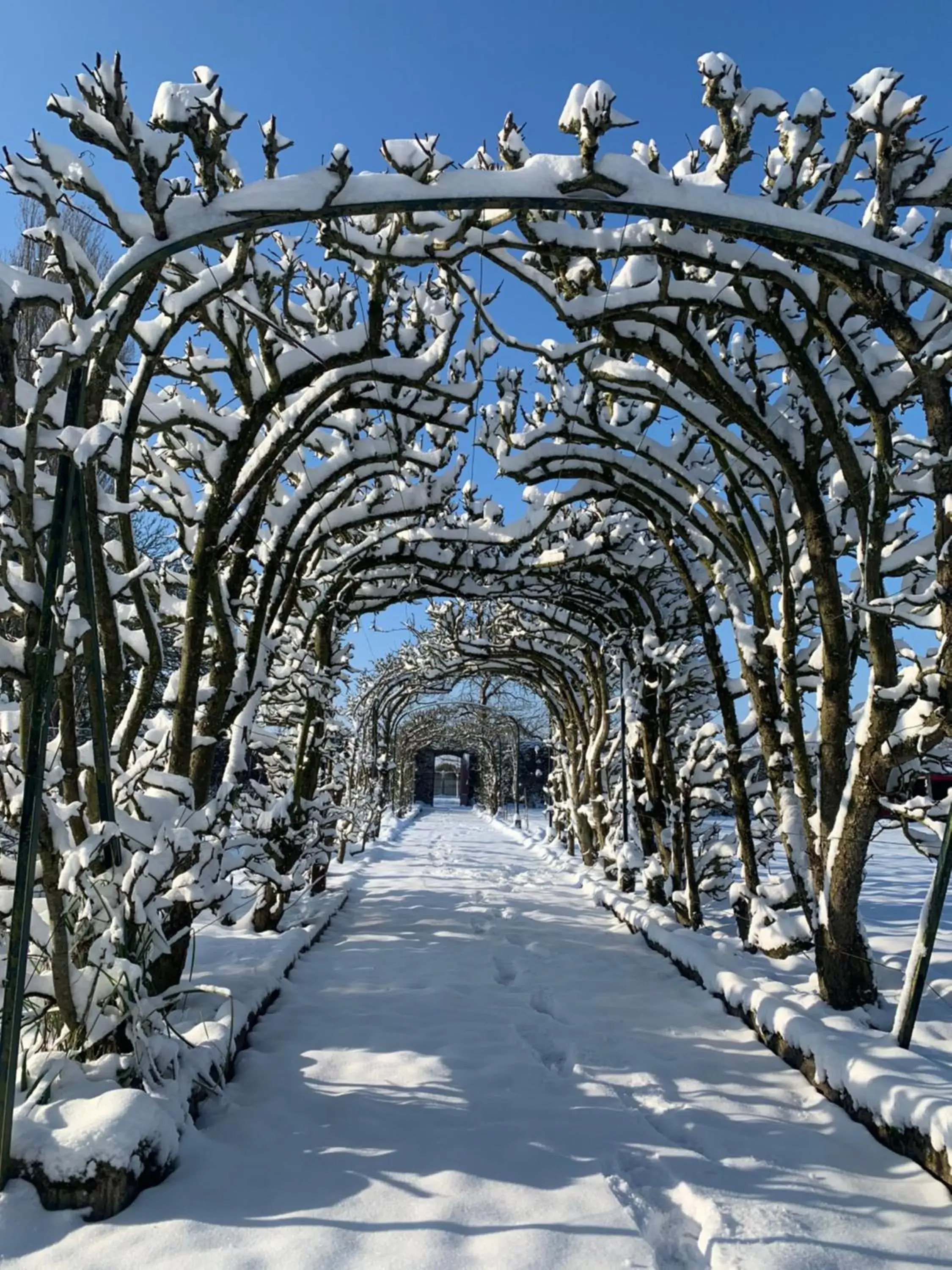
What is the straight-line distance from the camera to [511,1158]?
234 cm

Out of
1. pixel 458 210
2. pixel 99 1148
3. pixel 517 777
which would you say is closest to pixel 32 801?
pixel 99 1148

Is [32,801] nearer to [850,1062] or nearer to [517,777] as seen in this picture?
[850,1062]

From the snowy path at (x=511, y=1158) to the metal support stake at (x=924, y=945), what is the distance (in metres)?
0.42

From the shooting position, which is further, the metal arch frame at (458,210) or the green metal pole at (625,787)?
the green metal pole at (625,787)

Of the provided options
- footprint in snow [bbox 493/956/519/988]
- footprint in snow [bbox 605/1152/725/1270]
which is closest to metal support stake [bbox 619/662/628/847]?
footprint in snow [bbox 493/956/519/988]

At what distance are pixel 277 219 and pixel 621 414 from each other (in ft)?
11.6

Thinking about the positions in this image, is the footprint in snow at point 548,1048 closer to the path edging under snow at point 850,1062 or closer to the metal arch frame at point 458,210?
the path edging under snow at point 850,1062

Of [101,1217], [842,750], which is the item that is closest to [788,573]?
[842,750]

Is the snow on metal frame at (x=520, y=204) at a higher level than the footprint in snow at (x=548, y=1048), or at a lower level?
higher

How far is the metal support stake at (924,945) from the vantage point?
8.63ft

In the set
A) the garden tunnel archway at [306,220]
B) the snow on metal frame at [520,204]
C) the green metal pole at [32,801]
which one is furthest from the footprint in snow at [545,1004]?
the snow on metal frame at [520,204]

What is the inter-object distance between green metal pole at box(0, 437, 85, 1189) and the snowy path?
0.29m

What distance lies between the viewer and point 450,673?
14.0m

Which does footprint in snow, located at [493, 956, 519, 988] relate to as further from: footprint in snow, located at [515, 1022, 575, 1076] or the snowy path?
footprint in snow, located at [515, 1022, 575, 1076]
